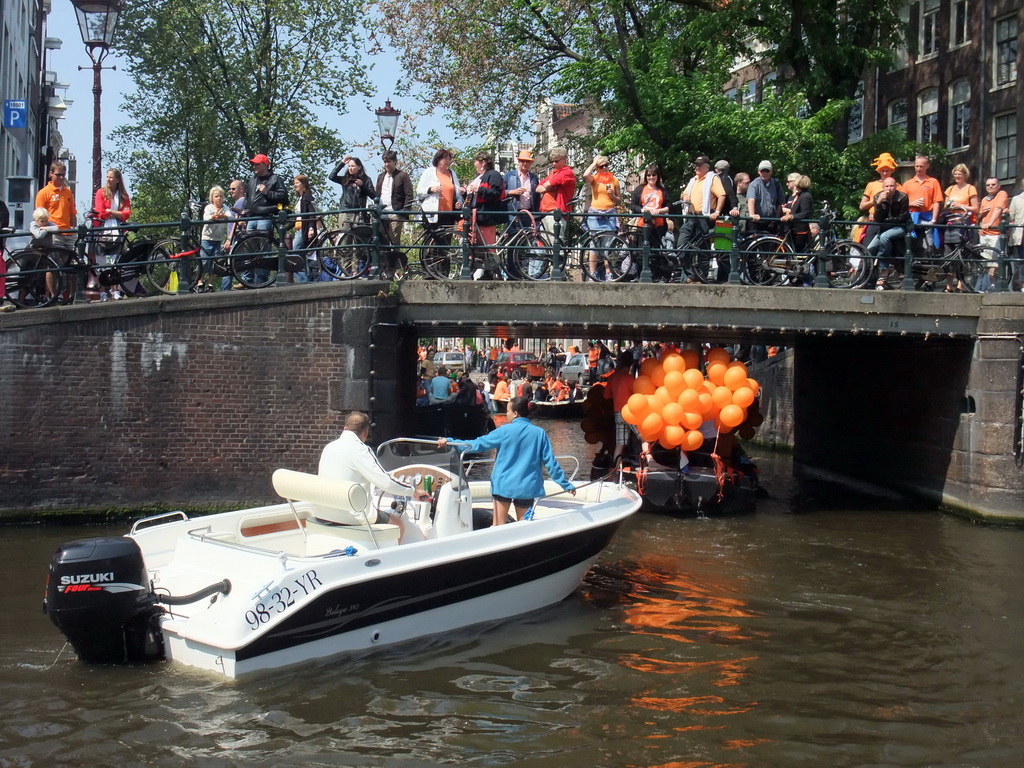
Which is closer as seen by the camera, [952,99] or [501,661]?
[501,661]

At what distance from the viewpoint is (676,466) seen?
15.3 metres

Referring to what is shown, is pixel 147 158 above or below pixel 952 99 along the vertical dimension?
below

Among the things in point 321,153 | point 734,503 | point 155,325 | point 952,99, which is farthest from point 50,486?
point 952,99

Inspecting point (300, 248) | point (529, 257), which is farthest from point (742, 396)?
point (300, 248)

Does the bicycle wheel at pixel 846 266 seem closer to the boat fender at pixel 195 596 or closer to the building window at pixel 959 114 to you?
the boat fender at pixel 195 596

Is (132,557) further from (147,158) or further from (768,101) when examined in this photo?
(147,158)

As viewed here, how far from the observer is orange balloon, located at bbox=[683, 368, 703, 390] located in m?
14.3

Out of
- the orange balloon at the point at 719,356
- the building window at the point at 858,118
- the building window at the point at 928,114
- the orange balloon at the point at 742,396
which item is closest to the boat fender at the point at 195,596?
the orange balloon at the point at 742,396

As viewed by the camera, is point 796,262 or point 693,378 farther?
point 796,262

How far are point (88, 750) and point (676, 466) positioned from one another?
32.7 ft

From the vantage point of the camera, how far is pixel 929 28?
Answer: 31.2m

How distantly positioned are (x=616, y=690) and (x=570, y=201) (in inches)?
335

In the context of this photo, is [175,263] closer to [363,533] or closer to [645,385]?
[645,385]

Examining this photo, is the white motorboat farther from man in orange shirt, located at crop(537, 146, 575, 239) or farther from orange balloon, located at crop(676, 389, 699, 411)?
man in orange shirt, located at crop(537, 146, 575, 239)
